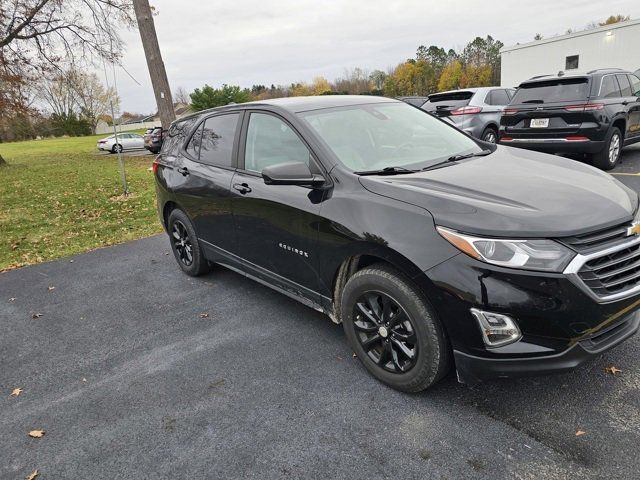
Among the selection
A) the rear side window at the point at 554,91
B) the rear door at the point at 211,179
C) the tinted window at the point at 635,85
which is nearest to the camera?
the rear door at the point at 211,179

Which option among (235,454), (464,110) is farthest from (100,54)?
(235,454)

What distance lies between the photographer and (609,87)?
26.1 ft

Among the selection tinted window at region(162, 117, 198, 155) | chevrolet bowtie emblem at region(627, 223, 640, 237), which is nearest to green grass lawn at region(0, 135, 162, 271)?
tinted window at region(162, 117, 198, 155)

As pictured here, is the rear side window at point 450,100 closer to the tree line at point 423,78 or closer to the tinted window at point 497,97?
the tinted window at point 497,97

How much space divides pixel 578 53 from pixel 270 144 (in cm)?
3261

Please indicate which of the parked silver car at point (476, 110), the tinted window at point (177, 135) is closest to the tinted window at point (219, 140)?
the tinted window at point (177, 135)

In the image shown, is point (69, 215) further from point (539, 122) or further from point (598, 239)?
point (598, 239)

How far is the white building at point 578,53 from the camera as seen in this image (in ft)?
86.6

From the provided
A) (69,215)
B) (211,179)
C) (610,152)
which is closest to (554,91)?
(610,152)

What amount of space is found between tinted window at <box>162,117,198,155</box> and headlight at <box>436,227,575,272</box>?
3.34 meters

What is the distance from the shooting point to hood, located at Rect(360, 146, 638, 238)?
2242 mm

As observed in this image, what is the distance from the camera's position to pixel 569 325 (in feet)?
7.02

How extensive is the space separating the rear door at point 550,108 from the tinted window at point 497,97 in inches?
97.7

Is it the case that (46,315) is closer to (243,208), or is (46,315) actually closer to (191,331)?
(191,331)
